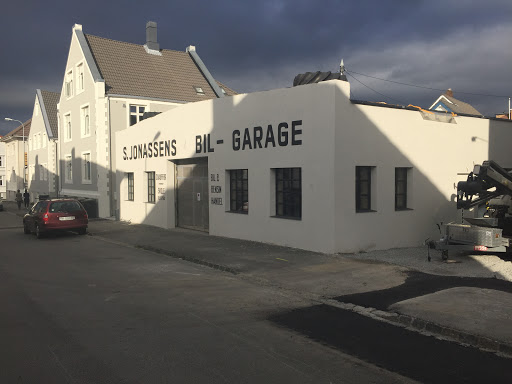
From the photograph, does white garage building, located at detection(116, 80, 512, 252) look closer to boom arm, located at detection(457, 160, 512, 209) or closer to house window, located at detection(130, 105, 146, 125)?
boom arm, located at detection(457, 160, 512, 209)

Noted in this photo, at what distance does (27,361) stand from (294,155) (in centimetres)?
925

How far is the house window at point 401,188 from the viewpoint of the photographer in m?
13.8

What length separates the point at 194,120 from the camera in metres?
17.2

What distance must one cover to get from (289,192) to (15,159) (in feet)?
170

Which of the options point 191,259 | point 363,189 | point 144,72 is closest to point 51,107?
point 144,72

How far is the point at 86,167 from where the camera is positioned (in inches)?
1158

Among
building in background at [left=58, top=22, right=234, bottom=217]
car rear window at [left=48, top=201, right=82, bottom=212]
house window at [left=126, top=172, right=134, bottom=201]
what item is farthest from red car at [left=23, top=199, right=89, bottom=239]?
building in background at [left=58, top=22, right=234, bottom=217]

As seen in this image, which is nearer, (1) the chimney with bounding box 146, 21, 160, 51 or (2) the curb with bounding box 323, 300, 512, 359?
(2) the curb with bounding box 323, 300, 512, 359

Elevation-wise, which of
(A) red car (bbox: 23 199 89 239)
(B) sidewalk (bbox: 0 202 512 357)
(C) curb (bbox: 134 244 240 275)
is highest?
(A) red car (bbox: 23 199 89 239)

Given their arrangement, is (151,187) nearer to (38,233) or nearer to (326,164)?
(38,233)

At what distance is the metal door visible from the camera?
1738 centimetres

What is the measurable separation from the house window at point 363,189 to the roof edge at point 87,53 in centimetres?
1880

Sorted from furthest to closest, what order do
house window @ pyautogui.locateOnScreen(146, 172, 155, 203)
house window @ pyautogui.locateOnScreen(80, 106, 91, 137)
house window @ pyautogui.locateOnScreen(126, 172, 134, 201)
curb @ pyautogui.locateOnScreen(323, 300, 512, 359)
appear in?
1. house window @ pyautogui.locateOnScreen(80, 106, 91, 137)
2. house window @ pyautogui.locateOnScreen(126, 172, 134, 201)
3. house window @ pyautogui.locateOnScreen(146, 172, 155, 203)
4. curb @ pyautogui.locateOnScreen(323, 300, 512, 359)

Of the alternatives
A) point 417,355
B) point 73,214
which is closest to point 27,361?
point 417,355
